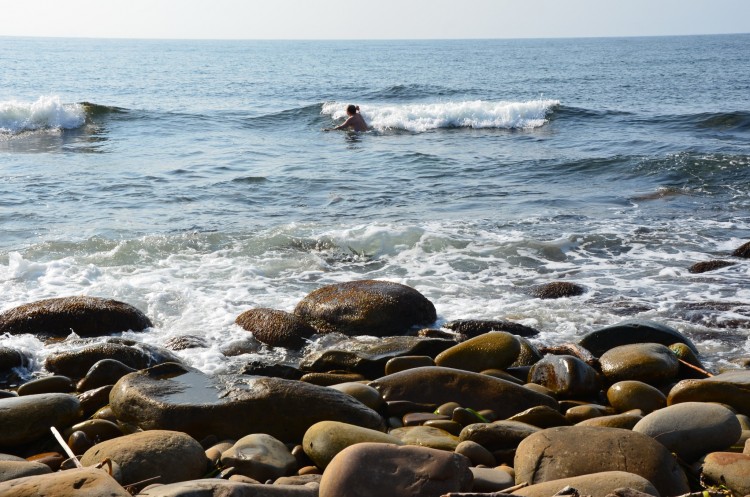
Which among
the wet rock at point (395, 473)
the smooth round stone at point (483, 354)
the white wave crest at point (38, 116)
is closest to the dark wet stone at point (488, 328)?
the smooth round stone at point (483, 354)

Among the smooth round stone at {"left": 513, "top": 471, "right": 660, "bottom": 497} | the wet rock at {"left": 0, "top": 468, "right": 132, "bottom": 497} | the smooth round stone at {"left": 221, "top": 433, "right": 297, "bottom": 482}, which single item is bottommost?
the smooth round stone at {"left": 221, "top": 433, "right": 297, "bottom": 482}

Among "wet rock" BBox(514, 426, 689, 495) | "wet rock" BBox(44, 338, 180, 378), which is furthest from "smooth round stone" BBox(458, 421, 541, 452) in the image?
"wet rock" BBox(44, 338, 180, 378)

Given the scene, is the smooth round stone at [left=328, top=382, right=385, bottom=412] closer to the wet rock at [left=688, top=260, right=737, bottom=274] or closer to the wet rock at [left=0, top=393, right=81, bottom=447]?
the wet rock at [left=0, top=393, right=81, bottom=447]

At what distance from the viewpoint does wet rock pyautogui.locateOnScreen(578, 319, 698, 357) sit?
20.5 ft

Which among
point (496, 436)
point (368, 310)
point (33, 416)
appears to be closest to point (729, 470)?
point (496, 436)

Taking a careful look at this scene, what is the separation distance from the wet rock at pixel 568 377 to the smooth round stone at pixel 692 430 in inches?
48.8

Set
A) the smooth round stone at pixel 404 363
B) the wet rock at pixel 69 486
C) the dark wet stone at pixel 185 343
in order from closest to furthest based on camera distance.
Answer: the wet rock at pixel 69 486 < the smooth round stone at pixel 404 363 < the dark wet stone at pixel 185 343

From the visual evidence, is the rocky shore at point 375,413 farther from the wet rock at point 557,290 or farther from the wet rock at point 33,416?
the wet rock at point 557,290

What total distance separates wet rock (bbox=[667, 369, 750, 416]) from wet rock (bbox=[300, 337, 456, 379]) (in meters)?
1.90

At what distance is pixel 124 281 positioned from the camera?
8.34 metres

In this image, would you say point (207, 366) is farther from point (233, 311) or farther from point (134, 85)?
point (134, 85)

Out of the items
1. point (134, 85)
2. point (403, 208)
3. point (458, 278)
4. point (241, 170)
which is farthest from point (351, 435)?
point (134, 85)

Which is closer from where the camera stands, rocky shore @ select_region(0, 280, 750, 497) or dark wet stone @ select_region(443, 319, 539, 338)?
rocky shore @ select_region(0, 280, 750, 497)

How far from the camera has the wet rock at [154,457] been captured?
11.8 ft
